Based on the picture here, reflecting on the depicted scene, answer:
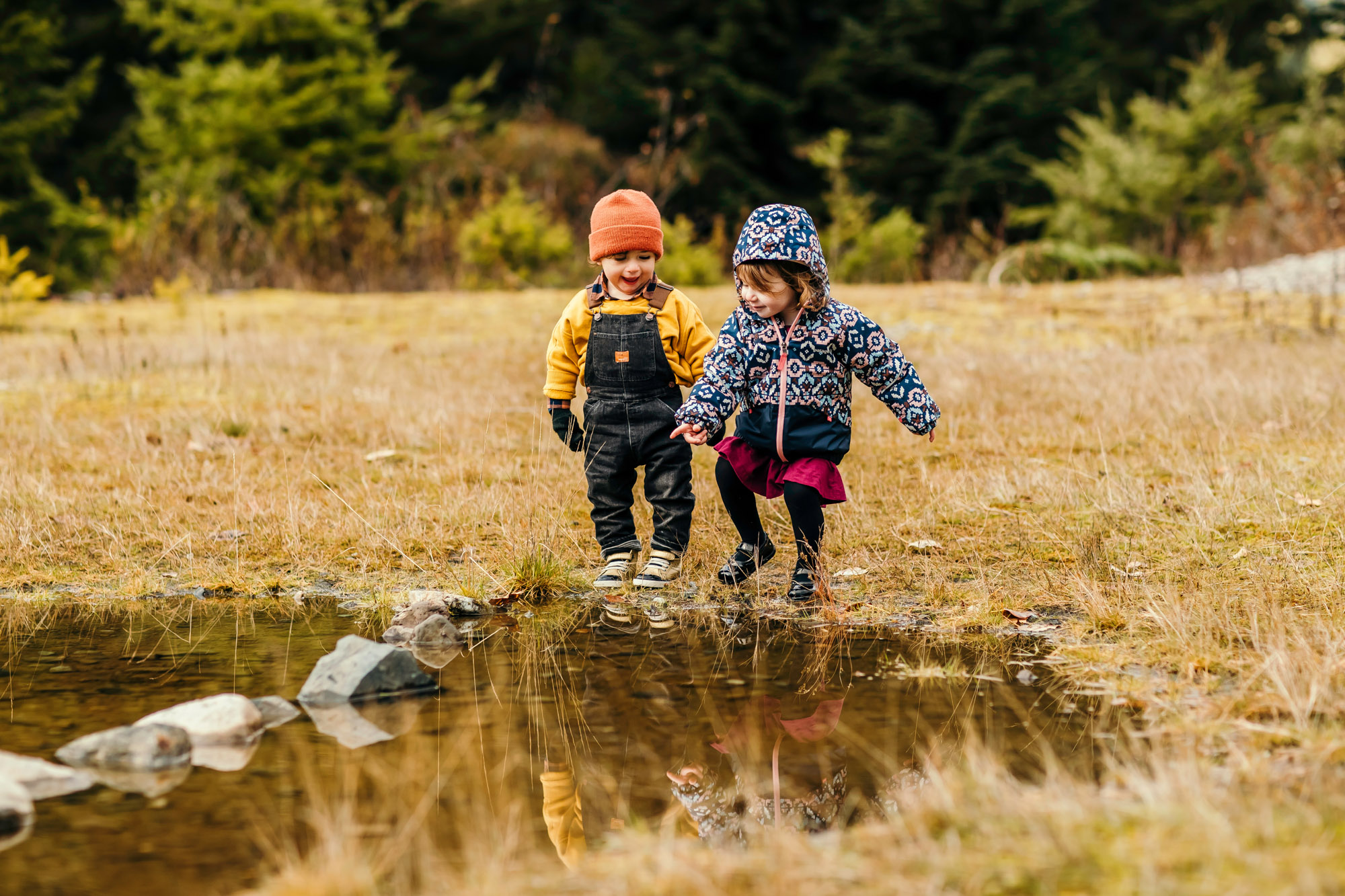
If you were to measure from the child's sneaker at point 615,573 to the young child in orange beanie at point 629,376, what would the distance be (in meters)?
0.01

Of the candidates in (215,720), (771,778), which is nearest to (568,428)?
(215,720)

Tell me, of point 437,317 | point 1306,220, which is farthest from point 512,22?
point 1306,220

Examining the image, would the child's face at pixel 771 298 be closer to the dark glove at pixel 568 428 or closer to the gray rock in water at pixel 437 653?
the dark glove at pixel 568 428

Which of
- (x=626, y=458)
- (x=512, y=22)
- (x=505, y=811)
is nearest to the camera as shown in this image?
(x=505, y=811)

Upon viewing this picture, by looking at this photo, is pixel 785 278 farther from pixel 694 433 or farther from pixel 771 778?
pixel 771 778

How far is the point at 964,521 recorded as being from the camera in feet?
17.1

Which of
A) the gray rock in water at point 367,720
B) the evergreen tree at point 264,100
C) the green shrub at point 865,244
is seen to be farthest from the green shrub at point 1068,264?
the gray rock in water at point 367,720

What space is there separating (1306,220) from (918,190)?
9579 millimetres

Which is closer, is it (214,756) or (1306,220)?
(214,756)

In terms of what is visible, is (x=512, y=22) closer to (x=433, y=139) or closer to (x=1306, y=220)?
(x=433, y=139)

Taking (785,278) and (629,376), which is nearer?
(785,278)

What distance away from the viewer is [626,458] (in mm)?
4852

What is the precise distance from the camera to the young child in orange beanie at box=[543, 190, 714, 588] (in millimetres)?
4711

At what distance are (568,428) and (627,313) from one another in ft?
1.77
